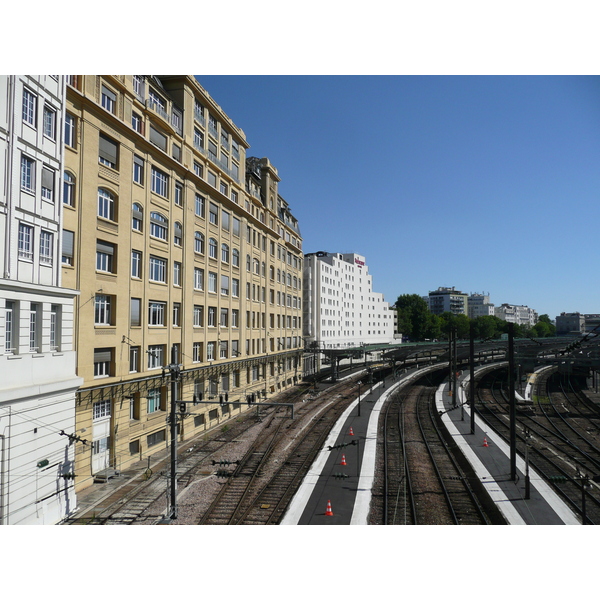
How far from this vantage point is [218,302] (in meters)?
29.4

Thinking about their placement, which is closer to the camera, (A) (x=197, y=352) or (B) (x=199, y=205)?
(A) (x=197, y=352)

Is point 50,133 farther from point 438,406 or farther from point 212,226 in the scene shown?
point 438,406

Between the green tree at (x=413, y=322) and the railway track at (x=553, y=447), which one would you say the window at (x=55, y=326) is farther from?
the green tree at (x=413, y=322)

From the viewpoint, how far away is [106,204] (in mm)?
18016

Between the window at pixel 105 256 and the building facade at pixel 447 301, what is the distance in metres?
160

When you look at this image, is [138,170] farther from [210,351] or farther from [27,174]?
[210,351]

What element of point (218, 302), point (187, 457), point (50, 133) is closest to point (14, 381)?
point (50, 133)

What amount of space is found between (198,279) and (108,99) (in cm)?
1182

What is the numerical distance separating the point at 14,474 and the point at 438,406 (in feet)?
105

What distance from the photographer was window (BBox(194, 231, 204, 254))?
2614cm

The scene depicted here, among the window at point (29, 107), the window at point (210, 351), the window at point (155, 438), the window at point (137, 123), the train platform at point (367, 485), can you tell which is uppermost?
the window at point (137, 123)

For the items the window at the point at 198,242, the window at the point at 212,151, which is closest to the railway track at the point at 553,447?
the window at the point at 198,242

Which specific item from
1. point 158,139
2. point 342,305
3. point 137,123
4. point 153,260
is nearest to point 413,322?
point 342,305

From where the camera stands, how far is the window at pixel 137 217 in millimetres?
19867
